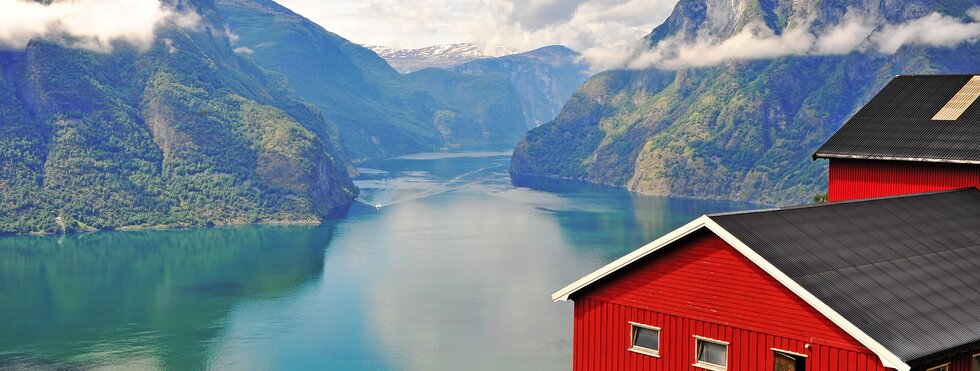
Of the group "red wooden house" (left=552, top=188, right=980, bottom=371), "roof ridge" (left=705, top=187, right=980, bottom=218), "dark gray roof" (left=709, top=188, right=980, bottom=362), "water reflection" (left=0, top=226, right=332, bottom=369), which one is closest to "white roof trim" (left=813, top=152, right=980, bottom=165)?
"roof ridge" (left=705, top=187, right=980, bottom=218)

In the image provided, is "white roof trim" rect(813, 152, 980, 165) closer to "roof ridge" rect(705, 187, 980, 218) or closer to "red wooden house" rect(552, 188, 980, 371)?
"roof ridge" rect(705, 187, 980, 218)

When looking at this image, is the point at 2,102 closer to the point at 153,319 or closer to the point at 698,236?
the point at 153,319

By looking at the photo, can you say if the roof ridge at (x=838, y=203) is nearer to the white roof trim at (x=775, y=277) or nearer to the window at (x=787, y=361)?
the white roof trim at (x=775, y=277)

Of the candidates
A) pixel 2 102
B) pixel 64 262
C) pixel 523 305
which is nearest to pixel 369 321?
pixel 523 305

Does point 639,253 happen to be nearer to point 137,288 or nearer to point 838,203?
point 838,203

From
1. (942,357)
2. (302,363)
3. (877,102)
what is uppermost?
(877,102)
